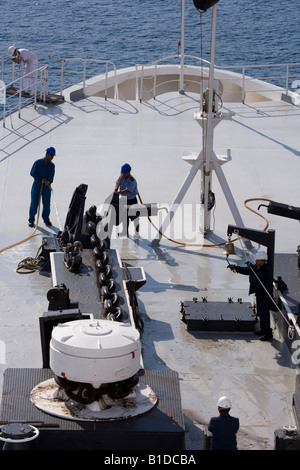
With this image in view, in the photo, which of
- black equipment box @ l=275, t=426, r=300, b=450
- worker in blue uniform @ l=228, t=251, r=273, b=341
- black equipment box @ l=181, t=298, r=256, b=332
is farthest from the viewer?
black equipment box @ l=181, t=298, r=256, b=332

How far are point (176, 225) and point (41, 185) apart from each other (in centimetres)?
221

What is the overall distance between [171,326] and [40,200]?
13.0 ft

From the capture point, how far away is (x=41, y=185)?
1309 centimetres

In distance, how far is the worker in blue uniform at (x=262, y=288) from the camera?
974cm

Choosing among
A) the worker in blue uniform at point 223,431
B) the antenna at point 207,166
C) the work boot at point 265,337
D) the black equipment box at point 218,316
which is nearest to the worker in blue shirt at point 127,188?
the antenna at point 207,166

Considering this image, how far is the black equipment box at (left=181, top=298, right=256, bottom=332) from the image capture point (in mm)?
9906

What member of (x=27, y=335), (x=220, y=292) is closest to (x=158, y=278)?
(x=220, y=292)

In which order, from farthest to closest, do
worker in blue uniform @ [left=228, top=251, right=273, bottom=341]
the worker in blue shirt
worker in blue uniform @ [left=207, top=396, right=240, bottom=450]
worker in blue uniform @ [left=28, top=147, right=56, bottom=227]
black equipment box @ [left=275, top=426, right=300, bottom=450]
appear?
→ worker in blue uniform @ [left=28, top=147, right=56, bottom=227], the worker in blue shirt, worker in blue uniform @ [left=228, top=251, right=273, bottom=341], worker in blue uniform @ [left=207, top=396, right=240, bottom=450], black equipment box @ [left=275, top=426, right=300, bottom=450]

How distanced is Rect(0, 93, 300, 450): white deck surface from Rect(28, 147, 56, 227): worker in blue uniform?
0.30 metres

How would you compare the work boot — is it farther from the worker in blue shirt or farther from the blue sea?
the blue sea
